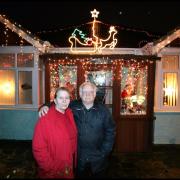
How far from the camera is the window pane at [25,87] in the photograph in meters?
10.3

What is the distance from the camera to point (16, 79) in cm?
987

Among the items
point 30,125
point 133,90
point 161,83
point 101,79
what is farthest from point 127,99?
point 30,125

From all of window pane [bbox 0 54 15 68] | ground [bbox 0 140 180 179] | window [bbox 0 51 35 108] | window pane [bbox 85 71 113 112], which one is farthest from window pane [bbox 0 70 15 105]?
window pane [bbox 85 71 113 112]

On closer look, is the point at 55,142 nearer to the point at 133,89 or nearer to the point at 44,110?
the point at 44,110

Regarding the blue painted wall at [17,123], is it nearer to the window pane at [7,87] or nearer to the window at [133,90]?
the window pane at [7,87]

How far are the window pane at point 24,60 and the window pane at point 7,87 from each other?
59 centimetres

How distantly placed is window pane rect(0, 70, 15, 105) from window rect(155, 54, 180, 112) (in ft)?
16.4

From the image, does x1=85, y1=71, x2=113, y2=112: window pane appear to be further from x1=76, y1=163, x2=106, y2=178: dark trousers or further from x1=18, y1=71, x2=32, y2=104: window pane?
x1=76, y1=163, x2=106, y2=178: dark trousers

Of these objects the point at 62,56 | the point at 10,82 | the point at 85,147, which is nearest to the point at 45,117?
the point at 85,147

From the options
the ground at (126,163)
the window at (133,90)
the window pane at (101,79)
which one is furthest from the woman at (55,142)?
the window at (133,90)

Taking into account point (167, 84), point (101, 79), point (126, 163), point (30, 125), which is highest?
point (101, 79)

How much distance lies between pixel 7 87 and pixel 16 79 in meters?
0.63

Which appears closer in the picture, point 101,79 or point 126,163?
point 126,163

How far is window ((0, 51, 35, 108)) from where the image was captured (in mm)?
9805
